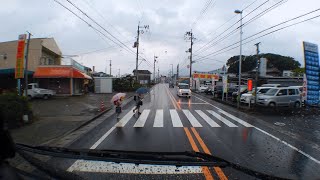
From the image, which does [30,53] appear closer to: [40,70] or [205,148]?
[40,70]

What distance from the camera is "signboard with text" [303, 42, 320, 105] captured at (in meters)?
20.2

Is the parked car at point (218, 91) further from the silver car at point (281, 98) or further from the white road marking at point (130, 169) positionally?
the white road marking at point (130, 169)

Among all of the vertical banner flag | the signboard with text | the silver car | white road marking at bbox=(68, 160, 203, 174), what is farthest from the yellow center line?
the signboard with text

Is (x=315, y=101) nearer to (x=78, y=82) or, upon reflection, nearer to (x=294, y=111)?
(x=294, y=111)

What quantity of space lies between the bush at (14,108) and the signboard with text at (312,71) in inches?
786

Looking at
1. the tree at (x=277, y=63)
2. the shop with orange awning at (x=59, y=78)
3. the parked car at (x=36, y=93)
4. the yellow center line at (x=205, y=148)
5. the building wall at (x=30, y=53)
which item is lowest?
the yellow center line at (x=205, y=148)

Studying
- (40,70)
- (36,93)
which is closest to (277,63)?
(40,70)

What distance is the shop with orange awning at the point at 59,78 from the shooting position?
Answer: 3145 cm

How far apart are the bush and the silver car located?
56.2 ft

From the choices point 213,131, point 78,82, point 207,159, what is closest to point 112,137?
point 213,131

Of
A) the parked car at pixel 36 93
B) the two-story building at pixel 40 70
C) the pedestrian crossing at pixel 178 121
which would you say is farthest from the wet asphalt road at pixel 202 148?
the two-story building at pixel 40 70

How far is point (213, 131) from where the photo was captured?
10.5 m

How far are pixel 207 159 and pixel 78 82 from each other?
3553 centimetres

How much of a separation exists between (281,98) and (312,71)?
3.37m
